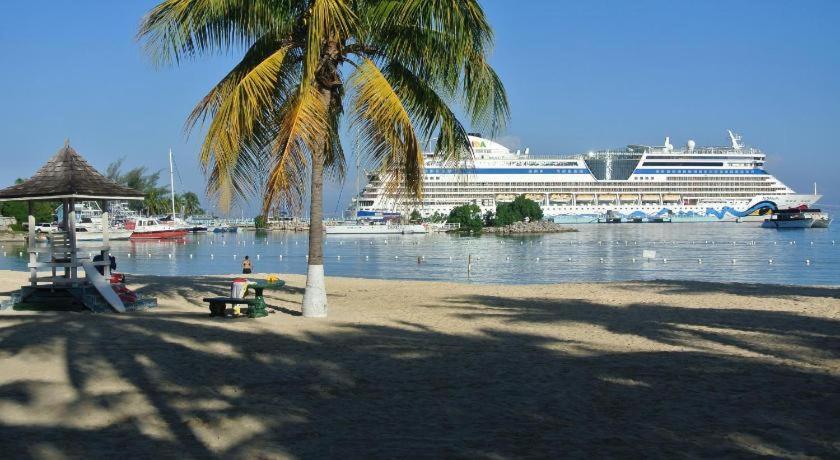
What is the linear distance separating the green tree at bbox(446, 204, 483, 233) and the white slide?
6750 cm

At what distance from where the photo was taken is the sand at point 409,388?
434cm

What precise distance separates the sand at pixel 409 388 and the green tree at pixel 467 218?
67417mm

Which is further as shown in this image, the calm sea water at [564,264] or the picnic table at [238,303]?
the calm sea water at [564,264]

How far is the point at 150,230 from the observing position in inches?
2611

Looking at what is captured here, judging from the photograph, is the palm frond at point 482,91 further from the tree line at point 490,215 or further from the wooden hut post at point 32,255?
the tree line at point 490,215

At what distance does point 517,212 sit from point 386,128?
7158 cm

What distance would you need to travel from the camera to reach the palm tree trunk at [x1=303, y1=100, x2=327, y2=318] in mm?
10062

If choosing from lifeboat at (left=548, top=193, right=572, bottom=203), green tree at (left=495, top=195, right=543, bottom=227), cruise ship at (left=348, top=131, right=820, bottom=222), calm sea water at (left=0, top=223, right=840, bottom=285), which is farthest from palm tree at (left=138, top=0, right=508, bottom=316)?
lifeboat at (left=548, top=193, right=572, bottom=203)

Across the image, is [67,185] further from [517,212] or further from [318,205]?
[517,212]

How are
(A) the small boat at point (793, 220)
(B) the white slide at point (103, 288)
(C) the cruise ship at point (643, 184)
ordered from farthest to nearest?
(C) the cruise ship at point (643, 184) → (A) the small boat at point (793, 220) → (B) the white slide at point (103, 288)

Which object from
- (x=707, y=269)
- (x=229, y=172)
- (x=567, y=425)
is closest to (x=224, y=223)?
(x=707, y=269)

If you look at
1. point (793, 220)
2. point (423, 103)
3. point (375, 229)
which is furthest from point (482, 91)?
point (793, 220)

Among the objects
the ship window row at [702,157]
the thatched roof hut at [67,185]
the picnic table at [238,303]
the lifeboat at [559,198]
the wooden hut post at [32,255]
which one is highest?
the ship window row at [702,157]

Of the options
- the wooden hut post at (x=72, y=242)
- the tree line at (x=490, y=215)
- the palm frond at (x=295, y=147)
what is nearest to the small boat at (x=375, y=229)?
the tree line at (x=490, y=215)
